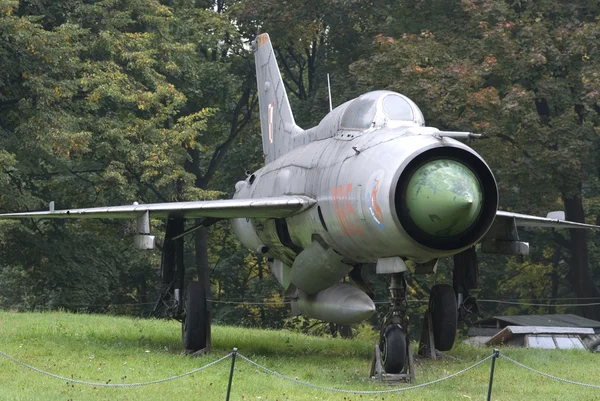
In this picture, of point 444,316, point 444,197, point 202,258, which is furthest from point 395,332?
point 202,258

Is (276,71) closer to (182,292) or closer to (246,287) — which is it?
(182,292)

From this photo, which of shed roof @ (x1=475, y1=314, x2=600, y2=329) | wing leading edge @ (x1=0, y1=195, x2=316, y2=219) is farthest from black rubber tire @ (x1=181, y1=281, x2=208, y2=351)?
shed roof @ (x1=475, y1=314, x2=600, y2=329)

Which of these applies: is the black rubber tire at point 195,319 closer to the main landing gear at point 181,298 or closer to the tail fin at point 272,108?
the main landing gear at point 181,298

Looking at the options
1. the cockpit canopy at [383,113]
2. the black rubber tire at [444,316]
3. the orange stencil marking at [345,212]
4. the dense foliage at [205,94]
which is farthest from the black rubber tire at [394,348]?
the dense foliage at [205,94]

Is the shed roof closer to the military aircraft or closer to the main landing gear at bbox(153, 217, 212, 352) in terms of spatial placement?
the military aircraft

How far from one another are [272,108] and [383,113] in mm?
6643

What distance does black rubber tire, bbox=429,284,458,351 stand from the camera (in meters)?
16.4

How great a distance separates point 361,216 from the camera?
12836 mm

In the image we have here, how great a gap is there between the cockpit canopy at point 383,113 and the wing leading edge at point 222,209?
52.6 inches

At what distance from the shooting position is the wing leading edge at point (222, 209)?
582 inches

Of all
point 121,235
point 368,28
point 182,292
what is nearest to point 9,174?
point 121,235

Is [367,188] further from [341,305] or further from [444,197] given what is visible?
[341,305]

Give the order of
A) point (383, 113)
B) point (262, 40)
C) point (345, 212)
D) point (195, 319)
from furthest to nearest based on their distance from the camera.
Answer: point (262, 40), point (195, 319), point (383, 113), point (345, 212)

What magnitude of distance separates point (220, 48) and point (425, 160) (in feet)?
83.1
